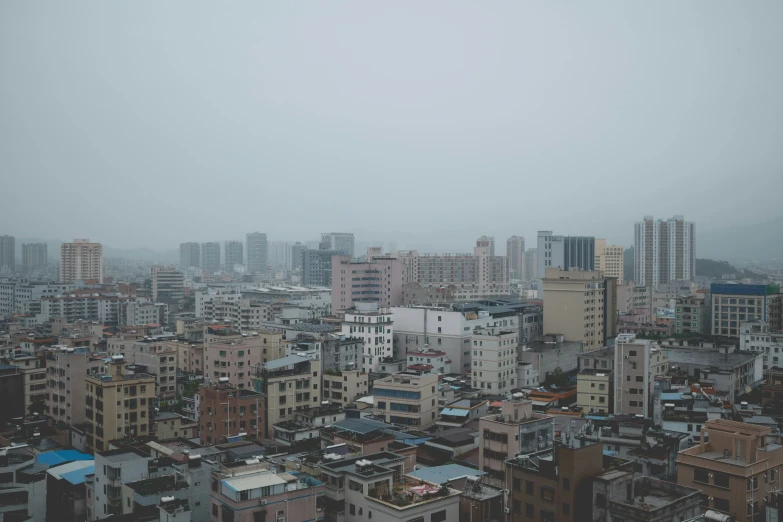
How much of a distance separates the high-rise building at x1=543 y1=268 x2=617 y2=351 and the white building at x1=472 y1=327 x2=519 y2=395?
5199 mm

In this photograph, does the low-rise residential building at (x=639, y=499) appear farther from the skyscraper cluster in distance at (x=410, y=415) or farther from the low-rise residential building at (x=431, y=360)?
the low-rise residential building at (x=431, y=360)

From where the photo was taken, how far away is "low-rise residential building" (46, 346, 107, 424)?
13250mm

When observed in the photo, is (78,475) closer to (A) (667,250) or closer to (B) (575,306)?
(B) (575,306)

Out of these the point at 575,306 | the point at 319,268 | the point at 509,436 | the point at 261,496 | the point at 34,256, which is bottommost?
the point at 261,496

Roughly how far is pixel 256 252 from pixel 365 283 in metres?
53.3

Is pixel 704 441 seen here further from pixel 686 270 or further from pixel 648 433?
pixel 686 270

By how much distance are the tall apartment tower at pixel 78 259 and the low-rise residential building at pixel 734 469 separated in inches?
1925

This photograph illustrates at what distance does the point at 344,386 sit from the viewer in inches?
625

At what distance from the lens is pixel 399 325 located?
22547mm

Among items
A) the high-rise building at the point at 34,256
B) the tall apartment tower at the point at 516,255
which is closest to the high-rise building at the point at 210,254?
the high-rise building at the point at 34,256

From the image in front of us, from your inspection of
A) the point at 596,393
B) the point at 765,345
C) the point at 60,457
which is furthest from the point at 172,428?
the point at 765,345

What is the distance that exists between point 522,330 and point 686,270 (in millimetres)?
30590

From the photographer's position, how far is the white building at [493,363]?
1697 centimetres

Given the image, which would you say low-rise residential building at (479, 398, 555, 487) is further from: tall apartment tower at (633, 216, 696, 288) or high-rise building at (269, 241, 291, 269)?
high-rise building at (269, 241, 291, 269)
